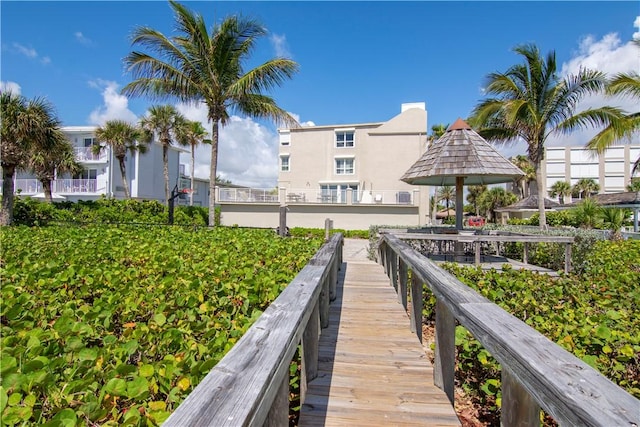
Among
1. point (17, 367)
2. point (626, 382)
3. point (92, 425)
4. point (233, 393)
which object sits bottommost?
point (626, 382)

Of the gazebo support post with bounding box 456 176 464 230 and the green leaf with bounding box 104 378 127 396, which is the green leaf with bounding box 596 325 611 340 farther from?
the gazebo support post with bounding box 456 176 464 230

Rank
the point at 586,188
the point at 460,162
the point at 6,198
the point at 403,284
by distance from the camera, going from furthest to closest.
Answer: the point at 586,188
the point at 6,198
the point at 460,162
the point at 403,284

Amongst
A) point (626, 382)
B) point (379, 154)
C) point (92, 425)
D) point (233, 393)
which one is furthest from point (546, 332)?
point (379, 154)

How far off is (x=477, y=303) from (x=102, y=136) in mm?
31368

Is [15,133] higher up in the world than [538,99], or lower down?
lower down

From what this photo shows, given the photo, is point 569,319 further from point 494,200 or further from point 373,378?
point 494,200

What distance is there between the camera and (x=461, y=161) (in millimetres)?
8000

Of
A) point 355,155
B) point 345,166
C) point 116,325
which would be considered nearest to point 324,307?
point 116,325

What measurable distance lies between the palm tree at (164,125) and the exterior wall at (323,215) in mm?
7712

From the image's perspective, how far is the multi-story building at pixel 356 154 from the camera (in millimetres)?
27953

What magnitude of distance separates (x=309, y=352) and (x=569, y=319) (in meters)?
2.63

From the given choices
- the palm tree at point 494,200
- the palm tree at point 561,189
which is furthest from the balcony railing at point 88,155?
the palm tree at point 561,189

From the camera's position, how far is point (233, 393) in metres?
0.98

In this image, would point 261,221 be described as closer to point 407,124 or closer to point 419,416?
point 407,124
